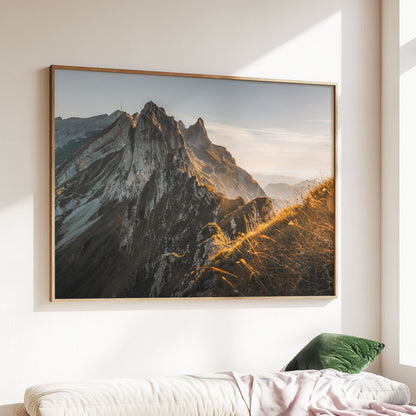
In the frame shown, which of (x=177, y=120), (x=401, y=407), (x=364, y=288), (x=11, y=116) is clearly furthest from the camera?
(x=364, y=288)

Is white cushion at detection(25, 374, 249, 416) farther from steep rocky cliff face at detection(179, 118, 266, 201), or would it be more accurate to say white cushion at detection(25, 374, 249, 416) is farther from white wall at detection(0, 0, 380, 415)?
steep rocky cliff face at detection(179, 118, 266, 201)

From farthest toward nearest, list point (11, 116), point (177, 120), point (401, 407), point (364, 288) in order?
point (364, 288) → point (177, 120) → point (11, 116) → point (401, 407)

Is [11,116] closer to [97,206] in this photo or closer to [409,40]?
[97,206]

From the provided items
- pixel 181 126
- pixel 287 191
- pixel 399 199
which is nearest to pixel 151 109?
pixel 181 126

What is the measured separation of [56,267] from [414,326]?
1.87 metres

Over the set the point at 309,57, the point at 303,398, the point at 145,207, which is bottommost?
the point at 303,398

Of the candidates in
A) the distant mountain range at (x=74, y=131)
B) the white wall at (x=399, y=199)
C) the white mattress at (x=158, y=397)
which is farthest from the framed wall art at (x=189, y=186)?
the white mattress at (x=158, y=397)

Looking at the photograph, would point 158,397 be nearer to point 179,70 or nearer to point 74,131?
point 74,131

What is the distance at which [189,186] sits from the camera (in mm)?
3203

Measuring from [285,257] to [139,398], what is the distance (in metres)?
1.21

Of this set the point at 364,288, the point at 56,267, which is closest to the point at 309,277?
the point at 364,288

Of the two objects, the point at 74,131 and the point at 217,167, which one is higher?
the point at 74,131

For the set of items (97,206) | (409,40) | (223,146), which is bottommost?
(97,206)

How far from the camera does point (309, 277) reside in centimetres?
333
